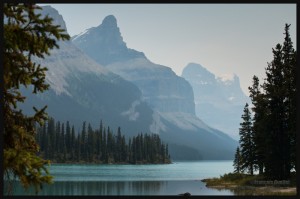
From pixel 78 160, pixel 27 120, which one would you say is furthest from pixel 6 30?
pixel 78 160

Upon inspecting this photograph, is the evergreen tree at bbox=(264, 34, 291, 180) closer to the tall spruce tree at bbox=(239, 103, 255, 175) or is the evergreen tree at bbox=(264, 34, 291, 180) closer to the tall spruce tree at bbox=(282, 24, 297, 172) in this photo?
the tall spruce tree at bbox=(282, 24, 297, 172)

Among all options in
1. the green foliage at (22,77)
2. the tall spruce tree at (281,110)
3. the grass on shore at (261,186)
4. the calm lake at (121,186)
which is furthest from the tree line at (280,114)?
the green foliage at (22,77)

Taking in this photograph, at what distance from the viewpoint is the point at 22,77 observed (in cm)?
1220

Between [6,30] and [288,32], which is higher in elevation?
[288,32]

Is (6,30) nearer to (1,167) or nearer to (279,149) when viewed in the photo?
(1,167)

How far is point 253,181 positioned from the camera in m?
58.0

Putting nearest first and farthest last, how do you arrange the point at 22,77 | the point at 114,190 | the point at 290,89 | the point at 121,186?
the point at 22,77 < the point at 290,89 < the point at 114,190 < the point at 121,186

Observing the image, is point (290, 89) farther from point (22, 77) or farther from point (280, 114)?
point (22, 77)

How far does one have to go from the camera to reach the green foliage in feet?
36.4

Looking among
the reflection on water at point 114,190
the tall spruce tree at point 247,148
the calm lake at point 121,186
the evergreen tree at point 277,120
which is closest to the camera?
the evergreen tree at point 277,120

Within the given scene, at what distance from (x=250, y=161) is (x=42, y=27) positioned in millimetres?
58539

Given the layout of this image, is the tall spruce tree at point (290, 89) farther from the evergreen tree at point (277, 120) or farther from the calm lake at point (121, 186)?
the calm lake at point (121, 186)

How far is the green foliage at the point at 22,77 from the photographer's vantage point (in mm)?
11102

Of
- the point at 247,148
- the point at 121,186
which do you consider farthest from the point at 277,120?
the point at 121,186
